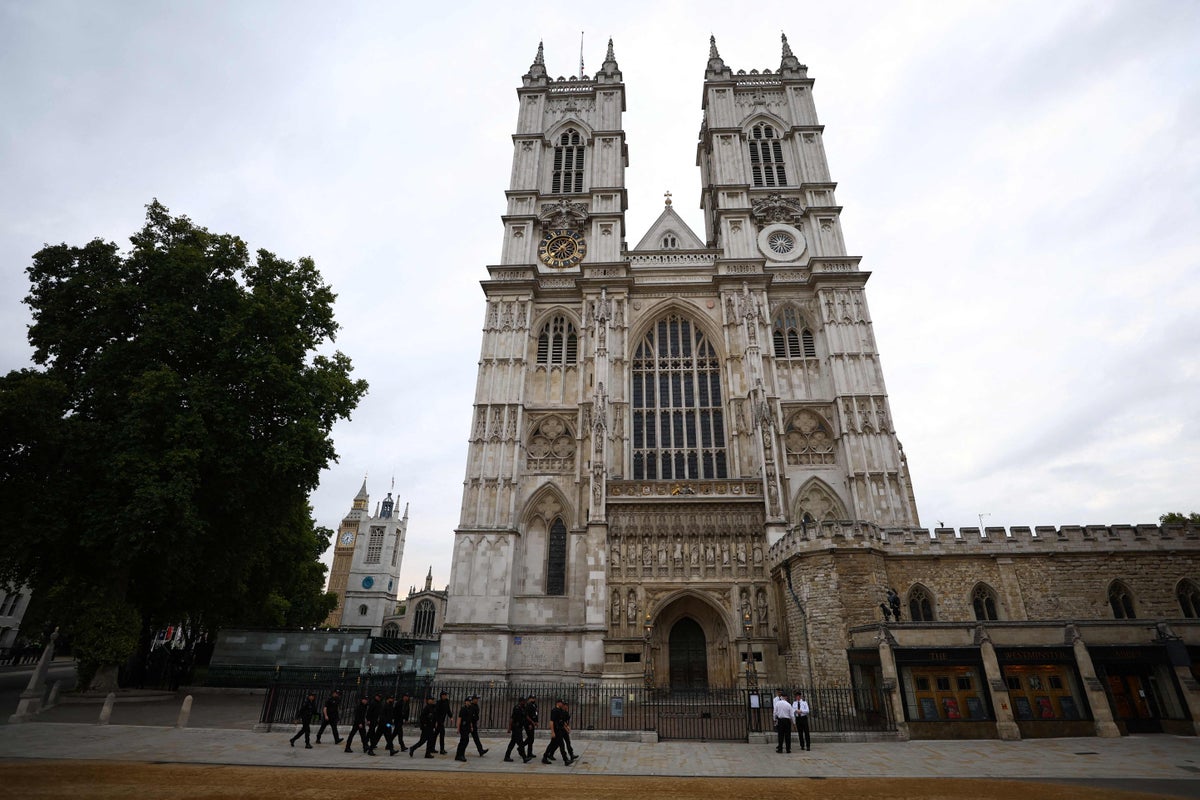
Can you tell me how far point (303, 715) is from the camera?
12.3 meters

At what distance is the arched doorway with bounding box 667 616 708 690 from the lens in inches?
927

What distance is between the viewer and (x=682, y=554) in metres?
24.1

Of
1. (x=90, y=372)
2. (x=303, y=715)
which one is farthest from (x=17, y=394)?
(x=303, y=715)

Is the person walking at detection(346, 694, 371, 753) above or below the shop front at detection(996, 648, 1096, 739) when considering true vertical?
below

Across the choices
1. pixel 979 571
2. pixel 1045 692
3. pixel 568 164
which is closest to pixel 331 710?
pixel 1045 692

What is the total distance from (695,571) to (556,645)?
6.43 m

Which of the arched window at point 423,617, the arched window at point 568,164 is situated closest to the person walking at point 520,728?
the arched window at point 568,164

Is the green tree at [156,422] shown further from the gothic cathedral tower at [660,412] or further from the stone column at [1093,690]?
the stone column at [1093,690]

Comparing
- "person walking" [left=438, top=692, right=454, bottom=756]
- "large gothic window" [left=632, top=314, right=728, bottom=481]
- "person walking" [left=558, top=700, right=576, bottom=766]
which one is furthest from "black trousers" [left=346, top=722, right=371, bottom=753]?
"large gothic window" [left=632, top=314, right=728, bottom=481]

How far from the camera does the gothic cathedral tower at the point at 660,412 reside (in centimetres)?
2369

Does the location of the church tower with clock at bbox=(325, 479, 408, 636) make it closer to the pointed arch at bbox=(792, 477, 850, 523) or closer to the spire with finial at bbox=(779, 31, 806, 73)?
the pointed arch at bbox=(792, 477, 850, 523)

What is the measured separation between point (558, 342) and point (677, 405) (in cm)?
712

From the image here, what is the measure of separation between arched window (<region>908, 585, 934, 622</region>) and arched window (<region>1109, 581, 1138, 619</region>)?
513 cm

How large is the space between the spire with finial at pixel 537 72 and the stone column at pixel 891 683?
37.0 m
